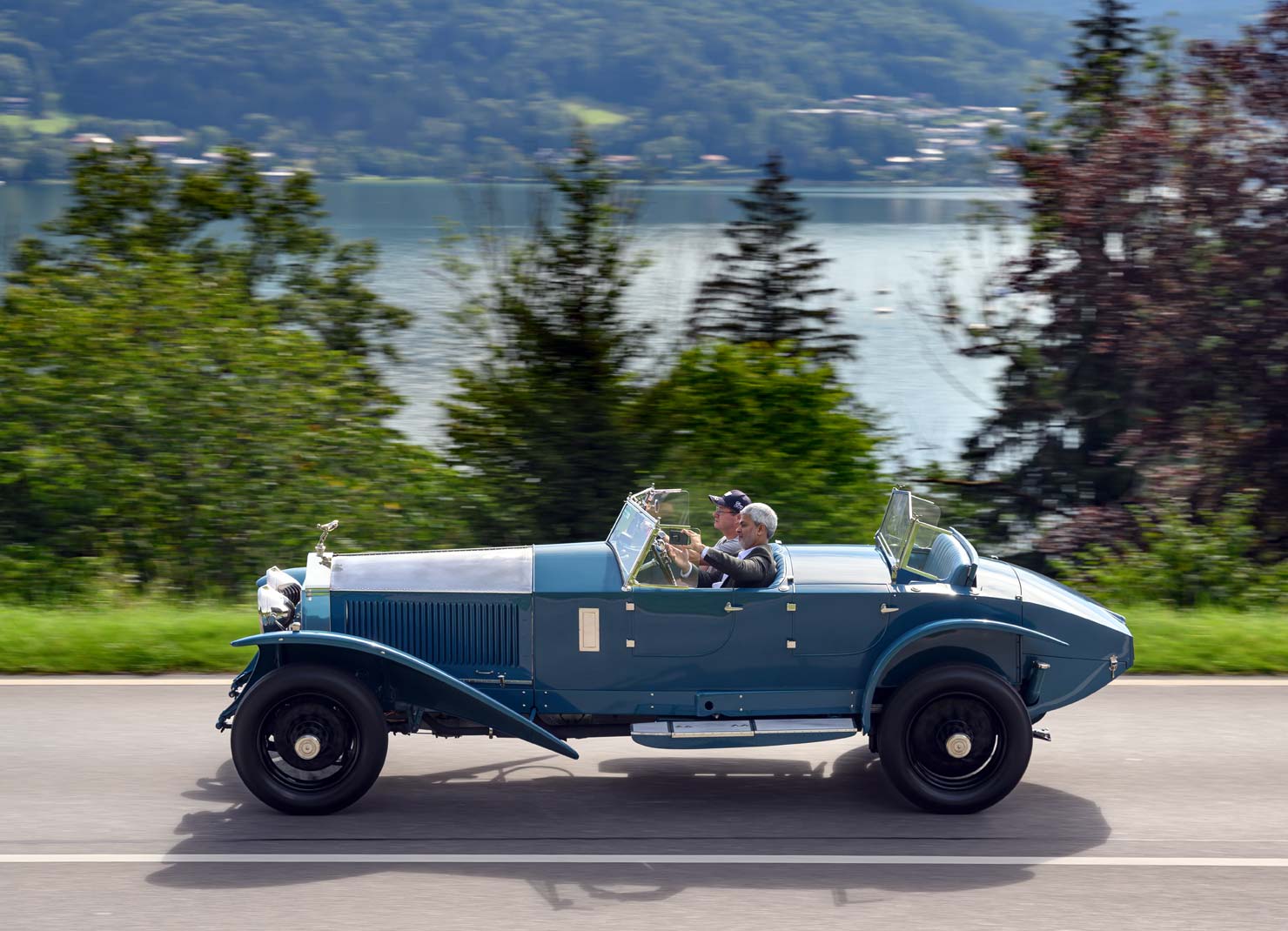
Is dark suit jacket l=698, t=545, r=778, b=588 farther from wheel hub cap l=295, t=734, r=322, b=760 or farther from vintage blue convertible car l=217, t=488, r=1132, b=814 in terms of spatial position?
wheel hub cap l=295, t=734, r=322, b=760

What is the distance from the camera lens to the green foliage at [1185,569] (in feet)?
38.5

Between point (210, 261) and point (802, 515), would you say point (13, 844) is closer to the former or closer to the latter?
point (802, 515)

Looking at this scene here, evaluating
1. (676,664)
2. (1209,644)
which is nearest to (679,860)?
(676,664)

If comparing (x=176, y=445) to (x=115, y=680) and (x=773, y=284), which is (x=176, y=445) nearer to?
(x=115, y=680)

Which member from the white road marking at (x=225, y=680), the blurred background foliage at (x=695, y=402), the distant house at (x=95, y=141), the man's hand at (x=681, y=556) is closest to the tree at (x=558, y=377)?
the blurred background foliage at (x=695, y=402)

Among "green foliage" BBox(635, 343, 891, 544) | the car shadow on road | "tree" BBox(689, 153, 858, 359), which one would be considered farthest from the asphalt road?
"tree" BBox(689, 153, 858, 359)

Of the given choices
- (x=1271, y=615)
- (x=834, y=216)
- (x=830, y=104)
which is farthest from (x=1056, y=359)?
(x=834, y=216)

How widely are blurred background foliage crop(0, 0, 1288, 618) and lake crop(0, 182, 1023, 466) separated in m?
0.32

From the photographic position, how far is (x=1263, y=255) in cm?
1457

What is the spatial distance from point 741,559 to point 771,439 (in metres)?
7.22

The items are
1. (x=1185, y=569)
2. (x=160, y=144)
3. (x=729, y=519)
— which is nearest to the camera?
(x=729, y=519)

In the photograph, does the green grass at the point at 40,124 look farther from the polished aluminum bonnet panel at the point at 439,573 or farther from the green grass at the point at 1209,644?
the green grass at the point at 1209,644

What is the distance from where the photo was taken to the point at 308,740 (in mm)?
6180

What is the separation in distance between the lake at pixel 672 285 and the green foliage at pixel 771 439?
1.73 ft
